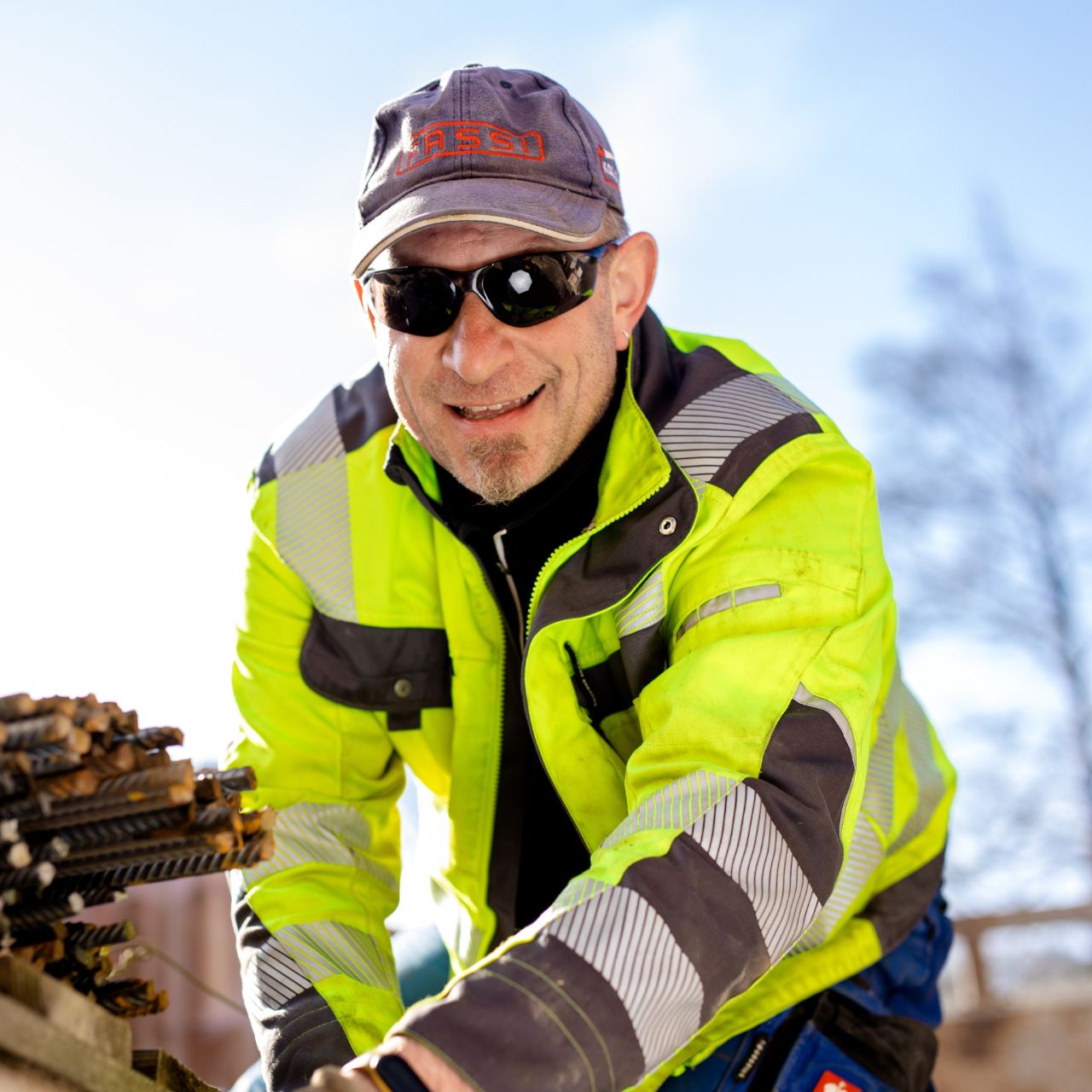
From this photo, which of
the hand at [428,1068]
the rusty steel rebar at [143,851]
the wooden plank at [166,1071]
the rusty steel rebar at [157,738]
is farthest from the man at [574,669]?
the rusty steel rebar at [157,738]

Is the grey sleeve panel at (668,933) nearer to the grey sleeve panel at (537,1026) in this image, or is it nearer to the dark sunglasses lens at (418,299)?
the grey sleeve panel at (537,1026)

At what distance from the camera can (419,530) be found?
2.82m

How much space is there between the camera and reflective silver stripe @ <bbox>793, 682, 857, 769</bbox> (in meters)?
2.17

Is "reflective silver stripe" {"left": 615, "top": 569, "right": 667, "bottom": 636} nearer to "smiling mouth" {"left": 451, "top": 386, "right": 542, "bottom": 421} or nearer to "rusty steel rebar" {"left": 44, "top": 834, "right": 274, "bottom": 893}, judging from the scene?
"smiling mouth" {"left": 451, "top": 386, "right": 542, "bottom": 421}

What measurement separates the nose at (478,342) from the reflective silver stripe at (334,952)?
1.06 meters

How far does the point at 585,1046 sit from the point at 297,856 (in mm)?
1137

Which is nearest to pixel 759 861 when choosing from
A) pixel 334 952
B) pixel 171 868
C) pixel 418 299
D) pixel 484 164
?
pixel 171 868

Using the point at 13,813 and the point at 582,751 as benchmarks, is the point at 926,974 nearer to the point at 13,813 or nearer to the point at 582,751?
the point at 582,751

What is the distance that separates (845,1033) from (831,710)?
0.90 m

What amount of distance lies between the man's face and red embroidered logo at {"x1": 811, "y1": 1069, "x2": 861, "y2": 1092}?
127 centimetres

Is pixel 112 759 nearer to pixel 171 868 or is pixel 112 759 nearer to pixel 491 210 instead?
pixel 171 868

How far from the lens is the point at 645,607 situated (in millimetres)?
2396

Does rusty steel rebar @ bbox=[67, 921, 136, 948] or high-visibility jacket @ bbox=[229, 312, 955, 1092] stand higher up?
high-visibility jacket @ bbox=[229, 312, 955, 1092]

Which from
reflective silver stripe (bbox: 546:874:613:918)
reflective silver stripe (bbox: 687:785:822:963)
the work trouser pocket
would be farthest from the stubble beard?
the work trouser pocket
